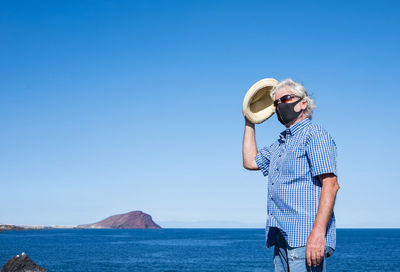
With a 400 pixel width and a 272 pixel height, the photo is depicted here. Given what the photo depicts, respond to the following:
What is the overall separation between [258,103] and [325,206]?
58.6 inches

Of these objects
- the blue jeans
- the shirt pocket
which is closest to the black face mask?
the shirt pocket

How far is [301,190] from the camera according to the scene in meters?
3.11

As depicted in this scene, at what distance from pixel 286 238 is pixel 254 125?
1385mm

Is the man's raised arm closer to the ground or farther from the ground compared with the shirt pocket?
farther from the ground

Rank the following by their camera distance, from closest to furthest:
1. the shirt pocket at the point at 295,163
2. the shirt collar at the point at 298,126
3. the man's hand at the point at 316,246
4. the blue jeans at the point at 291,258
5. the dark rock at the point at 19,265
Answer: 1. the man's hand at the point at 316,246
2. the blue jeans at the point at 291,258
3. the shirt pocket at the point at 295,163
4. the shirt collar at the point at 298,126
5. the dark rock at the point at 19,265

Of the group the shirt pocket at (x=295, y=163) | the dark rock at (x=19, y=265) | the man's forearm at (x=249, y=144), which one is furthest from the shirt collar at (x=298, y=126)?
the dark rock at (x=19, y=265)

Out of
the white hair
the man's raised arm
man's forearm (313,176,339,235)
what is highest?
the white hair

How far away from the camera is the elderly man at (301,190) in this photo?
2951mm

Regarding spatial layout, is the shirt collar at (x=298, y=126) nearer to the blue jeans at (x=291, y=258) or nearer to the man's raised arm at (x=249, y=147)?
the man's raised arm at (x=249, y=147)

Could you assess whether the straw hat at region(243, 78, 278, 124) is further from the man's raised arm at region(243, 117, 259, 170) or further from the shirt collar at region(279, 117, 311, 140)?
the shirt collar at region(279, 117, 311, 140)

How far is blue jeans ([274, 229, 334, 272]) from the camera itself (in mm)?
3025

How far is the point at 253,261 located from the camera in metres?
53.2

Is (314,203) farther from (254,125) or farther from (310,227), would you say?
(254,125)

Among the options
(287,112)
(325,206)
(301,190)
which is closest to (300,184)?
(301,190)
